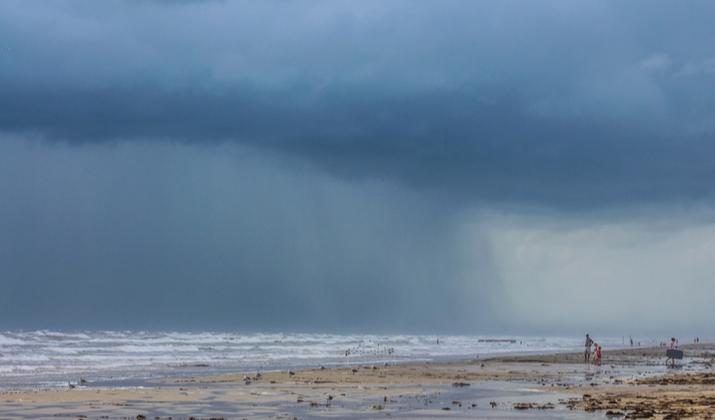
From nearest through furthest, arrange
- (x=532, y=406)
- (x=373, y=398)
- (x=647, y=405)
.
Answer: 1. (x=647, y=405)
2. (x=532, y=406)
3. (x=373, y=398)

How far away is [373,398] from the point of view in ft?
96.4

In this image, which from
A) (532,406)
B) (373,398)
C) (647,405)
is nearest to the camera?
(647,405)

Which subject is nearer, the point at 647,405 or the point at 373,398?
the point at 647,405

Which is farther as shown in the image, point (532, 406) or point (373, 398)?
point (373, 398)

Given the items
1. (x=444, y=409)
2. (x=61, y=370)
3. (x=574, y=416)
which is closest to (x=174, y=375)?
(x=61, y=370)

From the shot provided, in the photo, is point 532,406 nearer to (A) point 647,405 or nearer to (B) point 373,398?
(A) point 647,405

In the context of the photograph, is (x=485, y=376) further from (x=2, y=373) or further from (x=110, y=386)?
(x=2, y=373)

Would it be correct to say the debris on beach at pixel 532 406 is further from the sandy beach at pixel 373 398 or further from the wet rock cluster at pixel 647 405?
the wet rock cluster at pixel 647 405

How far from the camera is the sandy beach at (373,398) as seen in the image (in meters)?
23.8

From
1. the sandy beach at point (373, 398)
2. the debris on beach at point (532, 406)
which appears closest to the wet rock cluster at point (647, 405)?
the sandy beach at point (373, 398)

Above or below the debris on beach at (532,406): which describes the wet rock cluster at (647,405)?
above

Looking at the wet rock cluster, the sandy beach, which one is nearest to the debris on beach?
the sandy beach

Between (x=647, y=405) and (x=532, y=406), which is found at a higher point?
(x=647, y=405)

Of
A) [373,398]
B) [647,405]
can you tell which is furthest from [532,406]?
[373,398]
